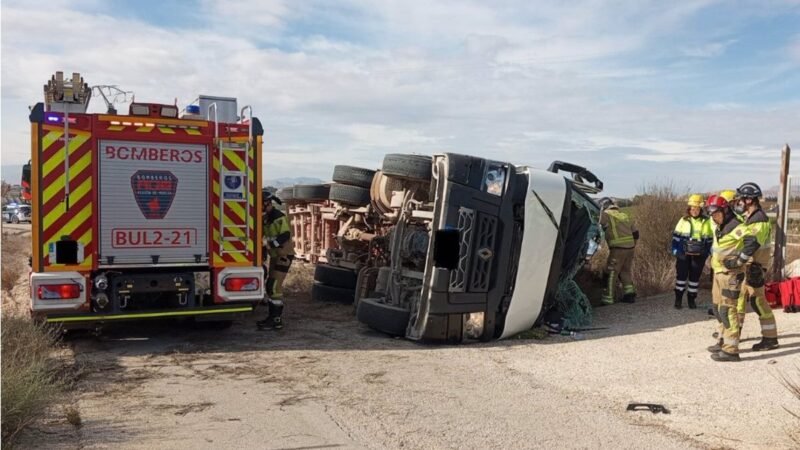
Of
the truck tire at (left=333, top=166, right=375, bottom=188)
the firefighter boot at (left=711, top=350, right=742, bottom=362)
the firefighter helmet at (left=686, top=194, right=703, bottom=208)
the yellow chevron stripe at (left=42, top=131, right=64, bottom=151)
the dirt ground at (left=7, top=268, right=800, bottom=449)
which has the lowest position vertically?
the dirt ground at (left=7, top=268, right=800, bottom=449)

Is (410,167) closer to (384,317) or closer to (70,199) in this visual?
(384,317)

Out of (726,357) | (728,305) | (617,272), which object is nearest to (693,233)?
(617,272)

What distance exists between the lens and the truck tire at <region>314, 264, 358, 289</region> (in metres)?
10.4

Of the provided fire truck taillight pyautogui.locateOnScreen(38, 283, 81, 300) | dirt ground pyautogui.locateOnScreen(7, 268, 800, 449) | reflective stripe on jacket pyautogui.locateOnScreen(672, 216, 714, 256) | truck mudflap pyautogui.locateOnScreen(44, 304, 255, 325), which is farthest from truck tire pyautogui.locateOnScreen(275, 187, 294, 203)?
reflective stripe on jacket pyautogui.locateOnScreen(672, 216, 714, 256)

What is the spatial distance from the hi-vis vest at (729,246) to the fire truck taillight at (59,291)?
6432 mm

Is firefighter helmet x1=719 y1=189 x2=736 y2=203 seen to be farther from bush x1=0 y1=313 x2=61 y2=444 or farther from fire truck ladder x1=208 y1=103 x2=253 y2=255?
bush x1=0 y1=313 x2=61 y2=444

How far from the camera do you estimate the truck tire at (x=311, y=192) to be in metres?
11.7

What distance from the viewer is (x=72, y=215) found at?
696 centimetres

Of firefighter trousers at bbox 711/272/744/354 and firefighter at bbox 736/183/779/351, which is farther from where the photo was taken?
firefighter at bbox 736/183/779/351

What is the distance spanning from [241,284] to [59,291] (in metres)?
1.75

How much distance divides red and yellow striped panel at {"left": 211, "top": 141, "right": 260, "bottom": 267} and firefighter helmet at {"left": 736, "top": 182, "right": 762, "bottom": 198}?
202 inches

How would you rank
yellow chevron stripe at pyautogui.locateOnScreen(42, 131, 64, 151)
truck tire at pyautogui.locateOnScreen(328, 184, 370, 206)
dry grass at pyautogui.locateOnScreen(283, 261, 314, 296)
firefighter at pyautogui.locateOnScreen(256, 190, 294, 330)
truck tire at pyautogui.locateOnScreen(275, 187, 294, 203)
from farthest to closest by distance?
1. truck tire at pyautogui.locateOnScreen(275, 187, 294, 203)
2. dry grass at pyautogui.locateOnScreen(283, 261, 314, 296)
3. truck tire at pyautogui.locateOnScreen(328, 184, 370, 206)
4. firefighter at pyautogui.locateOnScreen(256, 190, 294, 330)
5. yellow chevron stripe at pyautogui.locateOnScreen(42, 131, 64, 151)

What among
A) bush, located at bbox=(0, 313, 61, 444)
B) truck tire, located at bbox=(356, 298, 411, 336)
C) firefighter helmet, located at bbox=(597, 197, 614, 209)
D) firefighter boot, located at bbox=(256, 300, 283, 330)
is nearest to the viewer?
bush, located at bbox=(0, 313, 61, 444)

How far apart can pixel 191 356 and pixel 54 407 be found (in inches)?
77.0
